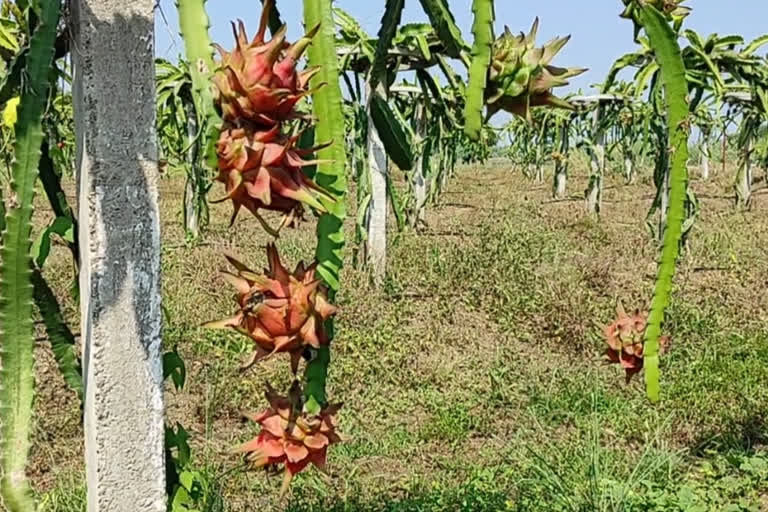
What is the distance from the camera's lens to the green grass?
2.27 m

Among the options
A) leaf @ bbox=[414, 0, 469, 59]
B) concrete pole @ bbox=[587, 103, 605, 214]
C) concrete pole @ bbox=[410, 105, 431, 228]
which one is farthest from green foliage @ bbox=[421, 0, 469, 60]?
concrete pole @ bbox=[587, 103, 605, 214]

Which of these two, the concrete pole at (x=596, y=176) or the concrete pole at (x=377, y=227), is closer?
the concrete pole at (x=377, y=227)

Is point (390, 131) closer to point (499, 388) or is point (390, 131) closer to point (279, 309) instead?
point (279, 309)

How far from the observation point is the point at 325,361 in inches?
23.5

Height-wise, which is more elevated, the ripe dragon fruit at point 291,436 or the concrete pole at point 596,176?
the concrete pole at point 596,176

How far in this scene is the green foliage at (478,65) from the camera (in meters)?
0.65

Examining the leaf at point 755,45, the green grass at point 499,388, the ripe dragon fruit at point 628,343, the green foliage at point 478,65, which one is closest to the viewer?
the green foliage at point 478,65

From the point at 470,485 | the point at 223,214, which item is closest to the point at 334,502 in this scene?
the point at 470,485

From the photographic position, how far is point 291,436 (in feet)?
1.91

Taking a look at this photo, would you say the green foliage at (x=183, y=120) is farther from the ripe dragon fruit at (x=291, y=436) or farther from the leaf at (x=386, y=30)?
the ripe dragon fruit at (x=291, y=436)

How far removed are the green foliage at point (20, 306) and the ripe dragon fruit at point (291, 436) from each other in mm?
149

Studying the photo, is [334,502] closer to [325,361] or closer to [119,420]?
[119,420]

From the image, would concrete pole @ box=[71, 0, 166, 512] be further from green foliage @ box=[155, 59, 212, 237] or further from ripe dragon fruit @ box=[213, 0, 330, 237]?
green foliage @ box=[155, 59, 212, 237]

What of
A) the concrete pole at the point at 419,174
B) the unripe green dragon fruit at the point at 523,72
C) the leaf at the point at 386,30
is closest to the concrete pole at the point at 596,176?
the concrete pole at the point at 419,174
